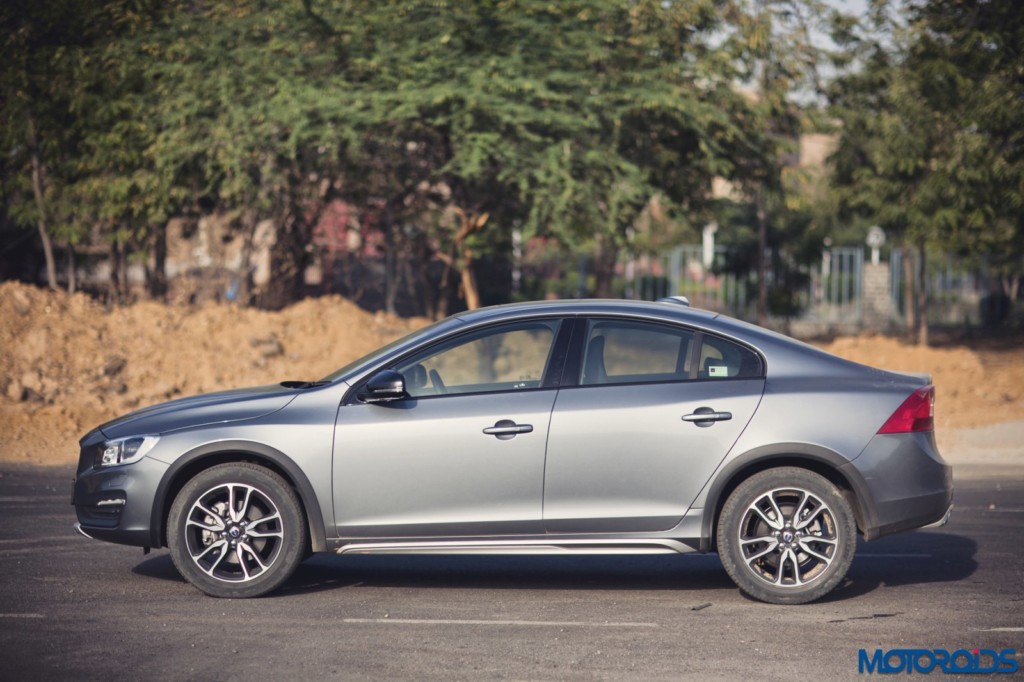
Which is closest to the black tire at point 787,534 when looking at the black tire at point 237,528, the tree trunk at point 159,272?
the black tire at point 237,528

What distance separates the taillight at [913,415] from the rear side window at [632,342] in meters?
1.16

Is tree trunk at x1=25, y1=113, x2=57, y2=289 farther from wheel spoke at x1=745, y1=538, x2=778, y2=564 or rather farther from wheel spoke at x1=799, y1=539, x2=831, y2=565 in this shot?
wheel spoke at x1=799, y1=539, x2=831, y2=565

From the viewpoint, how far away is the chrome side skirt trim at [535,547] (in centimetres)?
683

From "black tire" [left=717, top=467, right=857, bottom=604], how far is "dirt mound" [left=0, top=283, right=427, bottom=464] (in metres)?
9.98

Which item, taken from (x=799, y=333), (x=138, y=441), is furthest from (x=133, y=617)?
(x=799, y=333)

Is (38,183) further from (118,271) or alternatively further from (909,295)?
(909,295)

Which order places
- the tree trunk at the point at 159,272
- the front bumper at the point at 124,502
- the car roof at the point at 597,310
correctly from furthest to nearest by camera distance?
the tree trunk at the point at 159,272
the car roof at the point at 597,310
the front bumper at the point at 124,502

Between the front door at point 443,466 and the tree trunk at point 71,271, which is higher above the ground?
the tree trunk at point 71,271

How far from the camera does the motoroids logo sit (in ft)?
18.4

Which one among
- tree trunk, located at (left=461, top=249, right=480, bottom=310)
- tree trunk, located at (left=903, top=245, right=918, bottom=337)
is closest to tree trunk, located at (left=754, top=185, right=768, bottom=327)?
tree trunk, located at (left=903, top=245, right=918, bottom=337)

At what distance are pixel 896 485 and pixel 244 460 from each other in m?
3.62

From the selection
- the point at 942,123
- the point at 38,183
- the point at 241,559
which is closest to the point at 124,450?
the point at 241,559

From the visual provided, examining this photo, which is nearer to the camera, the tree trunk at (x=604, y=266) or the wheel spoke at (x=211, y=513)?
the wheel spoke at (x=211, y=513)

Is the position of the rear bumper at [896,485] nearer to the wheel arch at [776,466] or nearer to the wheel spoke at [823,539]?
the wheel arch at [776,466]
